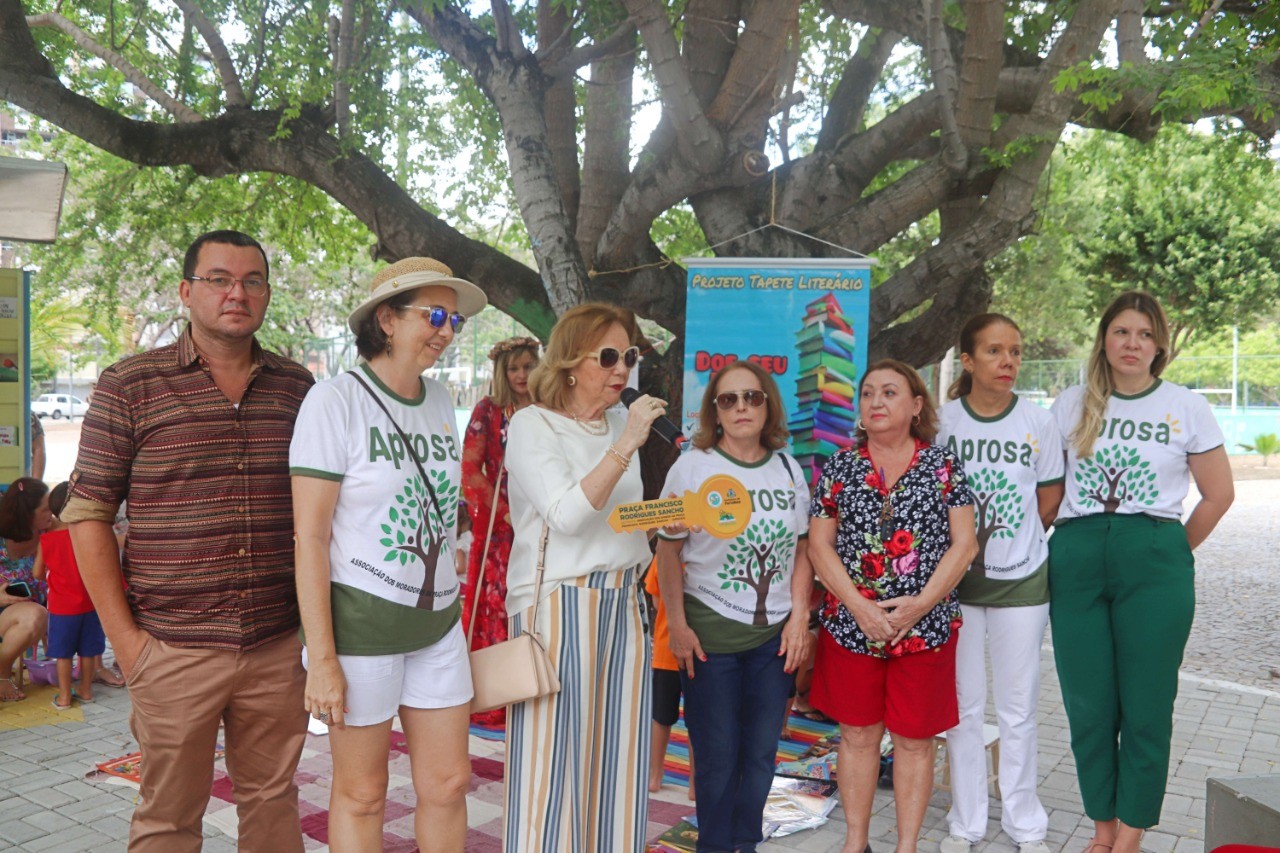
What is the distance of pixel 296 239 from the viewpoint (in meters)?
10.2

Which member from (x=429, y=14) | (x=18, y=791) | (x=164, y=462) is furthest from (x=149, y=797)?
(x=429, y=14)

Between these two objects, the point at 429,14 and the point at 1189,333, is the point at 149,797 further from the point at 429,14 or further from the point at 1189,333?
the point at 1189,333

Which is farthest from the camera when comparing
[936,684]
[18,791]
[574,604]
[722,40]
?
[722,40]

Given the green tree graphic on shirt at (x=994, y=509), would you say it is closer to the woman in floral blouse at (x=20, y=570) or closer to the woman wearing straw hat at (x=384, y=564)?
the woman wearing straw hat at (x=384, y=564)

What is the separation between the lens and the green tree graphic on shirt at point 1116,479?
3682mm

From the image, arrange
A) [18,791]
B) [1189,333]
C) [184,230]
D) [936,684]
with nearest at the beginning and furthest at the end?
[936,684]
[18,791]
[184,230]
[1189,333]

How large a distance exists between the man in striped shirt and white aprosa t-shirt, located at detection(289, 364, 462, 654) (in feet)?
0.89

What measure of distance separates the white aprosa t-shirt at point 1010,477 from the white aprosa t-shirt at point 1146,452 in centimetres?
15

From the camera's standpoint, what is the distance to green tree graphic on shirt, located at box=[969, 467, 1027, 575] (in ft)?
12.6

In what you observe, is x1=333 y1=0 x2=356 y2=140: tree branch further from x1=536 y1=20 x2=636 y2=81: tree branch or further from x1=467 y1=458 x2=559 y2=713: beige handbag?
x1=467 y1=458 x2=559 y2=713: beige handbag

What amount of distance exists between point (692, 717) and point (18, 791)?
10.2ft

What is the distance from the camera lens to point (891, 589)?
11.5 ft

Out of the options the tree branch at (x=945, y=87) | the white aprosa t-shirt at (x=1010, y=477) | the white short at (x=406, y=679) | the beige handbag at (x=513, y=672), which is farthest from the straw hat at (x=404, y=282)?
the tree branch at (x=945, y=87)

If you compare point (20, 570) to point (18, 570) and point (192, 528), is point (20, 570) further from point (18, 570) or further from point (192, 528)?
point (192, 528)
